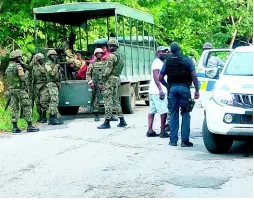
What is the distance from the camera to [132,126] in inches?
550

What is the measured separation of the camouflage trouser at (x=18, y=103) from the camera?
13.3 metres

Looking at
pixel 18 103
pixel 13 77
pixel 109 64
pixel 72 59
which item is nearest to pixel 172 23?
pixel 72 59

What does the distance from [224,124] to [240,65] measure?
146cm

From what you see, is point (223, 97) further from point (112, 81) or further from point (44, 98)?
point (44, 98)

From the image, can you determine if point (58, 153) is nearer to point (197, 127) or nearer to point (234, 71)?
point (234, 71)

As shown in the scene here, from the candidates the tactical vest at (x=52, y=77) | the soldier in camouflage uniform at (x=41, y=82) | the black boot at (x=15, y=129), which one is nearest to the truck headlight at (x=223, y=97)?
the black boot at (x=15, y=129)

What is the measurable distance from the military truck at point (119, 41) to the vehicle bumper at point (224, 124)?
646 centimetres

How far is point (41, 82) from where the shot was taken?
603 inches

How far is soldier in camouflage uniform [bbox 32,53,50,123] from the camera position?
15102mm

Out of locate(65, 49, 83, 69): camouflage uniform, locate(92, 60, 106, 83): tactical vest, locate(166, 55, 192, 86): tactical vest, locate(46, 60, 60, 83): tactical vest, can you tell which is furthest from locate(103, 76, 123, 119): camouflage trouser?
locate(65, 49, 83, 69): camouflage uniform

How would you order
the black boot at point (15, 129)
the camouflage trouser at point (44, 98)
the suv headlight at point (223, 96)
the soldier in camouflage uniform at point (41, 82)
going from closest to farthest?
1. the suv headlight at point (223, 96)
2. the black boot at point (15, 129)
3. the soldier in camouflage uniform at point (41, 82)
4. the camouflage trouser at point (44, 98)

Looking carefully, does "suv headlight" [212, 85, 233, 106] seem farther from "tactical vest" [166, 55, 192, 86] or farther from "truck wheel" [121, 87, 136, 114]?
"truck wheel" [121, 87, 136, 114]

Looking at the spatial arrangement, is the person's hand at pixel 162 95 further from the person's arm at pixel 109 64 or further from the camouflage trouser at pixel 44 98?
the camouflage trouser at pixel 44 98

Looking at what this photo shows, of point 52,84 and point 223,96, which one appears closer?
point 223,96
